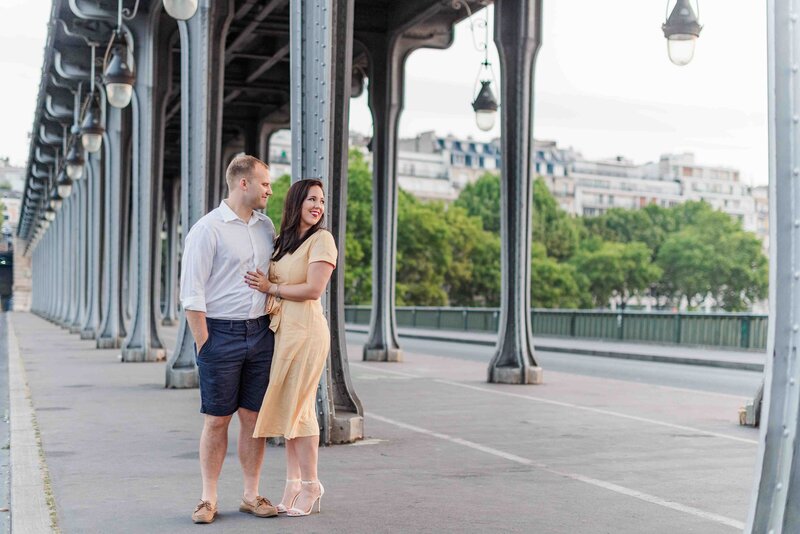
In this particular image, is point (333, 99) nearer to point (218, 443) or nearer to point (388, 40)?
point (218, 443)

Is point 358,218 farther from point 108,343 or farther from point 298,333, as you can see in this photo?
point 298,333

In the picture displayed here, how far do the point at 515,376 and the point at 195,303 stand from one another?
39.0 ft

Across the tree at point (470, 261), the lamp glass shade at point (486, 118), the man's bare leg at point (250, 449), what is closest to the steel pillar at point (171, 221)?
the tree at point (470, 261)

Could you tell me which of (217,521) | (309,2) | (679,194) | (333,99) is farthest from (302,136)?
(679,194)

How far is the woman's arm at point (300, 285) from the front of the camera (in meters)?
6.73

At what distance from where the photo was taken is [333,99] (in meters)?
11.0

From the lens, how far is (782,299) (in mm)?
4508

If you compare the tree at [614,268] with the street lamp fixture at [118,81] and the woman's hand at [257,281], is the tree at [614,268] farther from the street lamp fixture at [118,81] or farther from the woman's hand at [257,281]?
the woman's hand at [257,281]

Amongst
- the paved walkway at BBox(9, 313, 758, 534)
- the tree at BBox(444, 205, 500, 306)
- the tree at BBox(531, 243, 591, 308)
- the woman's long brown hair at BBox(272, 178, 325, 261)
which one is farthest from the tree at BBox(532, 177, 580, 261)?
the woman's long brown hair at BBox(272, 178, 325, 261)

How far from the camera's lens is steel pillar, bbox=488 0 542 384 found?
18.1 meters

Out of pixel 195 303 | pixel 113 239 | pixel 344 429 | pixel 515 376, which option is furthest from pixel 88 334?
pixel 195 303

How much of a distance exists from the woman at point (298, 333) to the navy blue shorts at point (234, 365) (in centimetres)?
7

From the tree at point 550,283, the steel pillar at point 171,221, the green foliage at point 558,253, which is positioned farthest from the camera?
the tree at point 550,283

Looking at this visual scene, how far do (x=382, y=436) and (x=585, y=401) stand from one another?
4.88m
